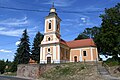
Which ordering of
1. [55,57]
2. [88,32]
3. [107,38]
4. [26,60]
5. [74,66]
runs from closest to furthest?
1. [74,66]
2. [107,38]
3. [55,57]
4. [26,60]
5. [88,32]

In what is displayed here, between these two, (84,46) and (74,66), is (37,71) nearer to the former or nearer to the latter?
(74,66)

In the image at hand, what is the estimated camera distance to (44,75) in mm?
31094

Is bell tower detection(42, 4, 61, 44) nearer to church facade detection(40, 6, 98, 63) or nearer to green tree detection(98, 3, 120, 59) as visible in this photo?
church facade detection(40, 6, 98, 63)

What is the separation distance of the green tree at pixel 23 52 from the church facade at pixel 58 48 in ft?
24.2

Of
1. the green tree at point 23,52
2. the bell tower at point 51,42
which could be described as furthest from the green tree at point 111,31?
the green tree at point 23,52

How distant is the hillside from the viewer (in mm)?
24931

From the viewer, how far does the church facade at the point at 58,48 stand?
39.5 m

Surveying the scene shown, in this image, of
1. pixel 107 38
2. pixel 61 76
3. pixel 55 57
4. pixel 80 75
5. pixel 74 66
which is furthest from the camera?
pixel 55 57

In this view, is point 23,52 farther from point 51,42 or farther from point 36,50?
point 51,42

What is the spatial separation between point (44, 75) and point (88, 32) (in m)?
30.7

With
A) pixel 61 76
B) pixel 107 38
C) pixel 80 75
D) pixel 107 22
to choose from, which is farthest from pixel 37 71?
pixel 107 22

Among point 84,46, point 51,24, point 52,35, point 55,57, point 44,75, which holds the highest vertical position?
point 51,24

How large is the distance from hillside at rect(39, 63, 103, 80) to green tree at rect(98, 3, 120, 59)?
593 centimetres

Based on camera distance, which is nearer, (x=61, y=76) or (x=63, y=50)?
(x=61, y=76)
